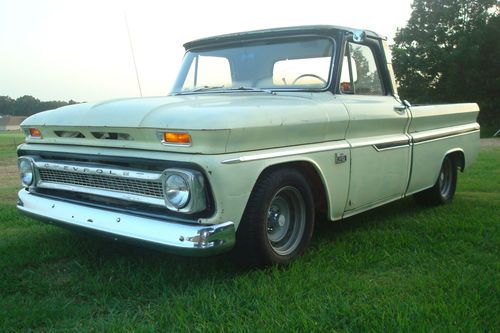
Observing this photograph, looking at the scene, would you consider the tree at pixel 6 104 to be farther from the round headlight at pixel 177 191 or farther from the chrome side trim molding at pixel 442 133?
the round headlight at pixel 177 191

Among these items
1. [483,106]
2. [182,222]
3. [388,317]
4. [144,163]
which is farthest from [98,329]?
[483,106]

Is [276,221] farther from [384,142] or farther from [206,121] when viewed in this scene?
[384,142]

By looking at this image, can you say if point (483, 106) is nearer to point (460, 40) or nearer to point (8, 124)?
point (460, 40)

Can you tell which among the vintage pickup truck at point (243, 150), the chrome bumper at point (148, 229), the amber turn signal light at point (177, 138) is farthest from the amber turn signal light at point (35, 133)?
the amber turn signal light at point (177, 138)

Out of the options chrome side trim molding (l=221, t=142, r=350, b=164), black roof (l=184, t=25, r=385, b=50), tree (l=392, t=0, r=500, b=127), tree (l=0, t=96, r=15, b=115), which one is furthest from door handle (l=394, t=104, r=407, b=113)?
tree (l=0, t=96, r=15, b=115)

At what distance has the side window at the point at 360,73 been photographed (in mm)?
4207

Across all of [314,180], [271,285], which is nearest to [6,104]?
[314,180]

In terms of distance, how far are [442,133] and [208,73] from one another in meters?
2.41

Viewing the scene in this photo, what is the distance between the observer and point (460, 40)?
1242 inches

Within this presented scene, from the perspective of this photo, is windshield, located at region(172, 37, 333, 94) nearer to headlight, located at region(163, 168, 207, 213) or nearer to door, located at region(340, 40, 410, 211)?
door, located at region(340, 40, 410, 211)

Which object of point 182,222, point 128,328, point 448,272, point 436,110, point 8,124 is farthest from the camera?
point 8,124

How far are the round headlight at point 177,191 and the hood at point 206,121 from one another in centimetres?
17

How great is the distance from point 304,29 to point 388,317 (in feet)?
8.08

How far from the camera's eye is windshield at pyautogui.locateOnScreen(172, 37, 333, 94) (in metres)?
4.16
